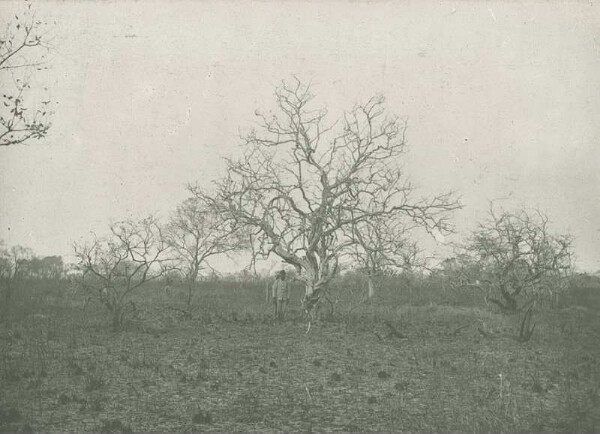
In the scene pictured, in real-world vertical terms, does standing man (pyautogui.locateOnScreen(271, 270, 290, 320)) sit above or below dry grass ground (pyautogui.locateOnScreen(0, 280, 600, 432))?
above

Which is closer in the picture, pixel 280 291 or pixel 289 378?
pixel 289 378

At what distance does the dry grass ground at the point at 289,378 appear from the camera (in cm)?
731

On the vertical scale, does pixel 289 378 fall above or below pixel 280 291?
below

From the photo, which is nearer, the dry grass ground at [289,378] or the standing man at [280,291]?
the dry grass ground at [289,378]

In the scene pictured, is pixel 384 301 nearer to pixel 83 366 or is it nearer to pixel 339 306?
pixel 339 306

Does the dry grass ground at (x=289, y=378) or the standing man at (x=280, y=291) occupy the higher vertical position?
the standing man at (x=280, y=291)

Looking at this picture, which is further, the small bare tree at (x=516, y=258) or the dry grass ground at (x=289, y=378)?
the small bare tree at (x=516, y=258)

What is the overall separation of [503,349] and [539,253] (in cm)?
1259

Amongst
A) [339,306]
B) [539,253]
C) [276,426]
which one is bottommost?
[276,426]

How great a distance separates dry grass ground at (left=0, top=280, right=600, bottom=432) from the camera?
24.0ft

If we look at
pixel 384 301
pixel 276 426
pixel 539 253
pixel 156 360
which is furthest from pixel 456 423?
pixel 384 301

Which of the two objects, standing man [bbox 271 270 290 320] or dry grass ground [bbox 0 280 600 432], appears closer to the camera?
dry grass ground [bbox 0 280 600 432]

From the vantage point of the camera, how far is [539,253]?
24969 millimetres

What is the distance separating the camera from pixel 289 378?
1009 cm
